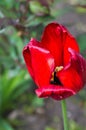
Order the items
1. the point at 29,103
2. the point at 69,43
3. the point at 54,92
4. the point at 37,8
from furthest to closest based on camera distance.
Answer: the point at 29,103 → the point at 37,8 → the point at 69,43 → the point at 54,92

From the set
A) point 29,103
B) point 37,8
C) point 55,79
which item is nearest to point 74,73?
point 55,79

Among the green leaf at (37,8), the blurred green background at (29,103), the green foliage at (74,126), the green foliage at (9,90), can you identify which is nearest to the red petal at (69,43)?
the green leaf at (37,8)

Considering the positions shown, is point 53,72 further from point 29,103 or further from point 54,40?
point 29,103

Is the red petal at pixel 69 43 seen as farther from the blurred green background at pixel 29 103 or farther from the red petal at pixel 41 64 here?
the blurred green background at pixel 29 103

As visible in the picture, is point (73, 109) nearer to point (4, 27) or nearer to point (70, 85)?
point (4, 27)

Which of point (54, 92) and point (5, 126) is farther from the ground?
point (54, 92)

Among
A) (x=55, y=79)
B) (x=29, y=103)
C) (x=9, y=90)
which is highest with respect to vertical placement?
(x=55, y=79)

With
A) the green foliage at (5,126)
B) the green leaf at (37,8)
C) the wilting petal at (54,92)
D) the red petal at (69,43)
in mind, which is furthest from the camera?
the green foliage at (5,126)
